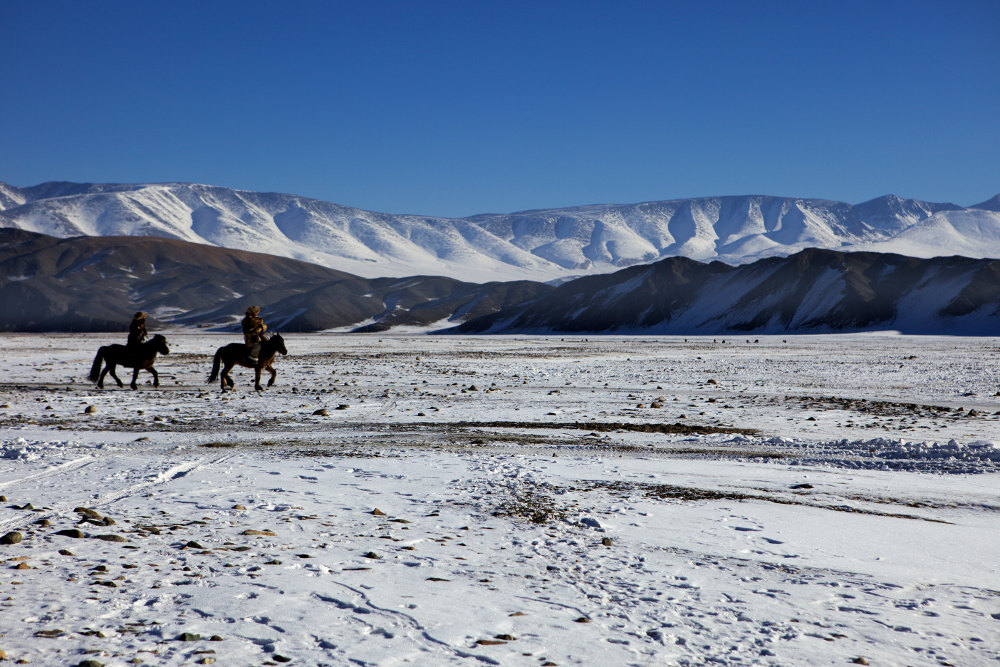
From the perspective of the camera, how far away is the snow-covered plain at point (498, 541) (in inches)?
185

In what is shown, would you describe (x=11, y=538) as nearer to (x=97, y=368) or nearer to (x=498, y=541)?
(x=498, y=541)

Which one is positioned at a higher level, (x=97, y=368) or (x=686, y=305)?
(x=686, y=305)

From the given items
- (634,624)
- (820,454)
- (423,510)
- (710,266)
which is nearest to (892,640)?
(634,624)

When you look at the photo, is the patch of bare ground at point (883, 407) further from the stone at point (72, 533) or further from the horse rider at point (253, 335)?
the stone at point (72, 533)

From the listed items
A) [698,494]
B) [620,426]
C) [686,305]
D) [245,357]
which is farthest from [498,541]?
[686,305]

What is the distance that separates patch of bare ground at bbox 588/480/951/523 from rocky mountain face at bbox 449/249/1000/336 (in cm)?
9612

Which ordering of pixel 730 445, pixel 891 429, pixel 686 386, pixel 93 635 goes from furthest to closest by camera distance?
pixel 686 386
pixel 891 429
pixel 730 445
pixel 93 635

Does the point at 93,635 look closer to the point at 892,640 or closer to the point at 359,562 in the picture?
the point at 359,562

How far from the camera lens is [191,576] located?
554 cm

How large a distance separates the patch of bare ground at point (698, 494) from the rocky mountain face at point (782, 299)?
96.1 meters

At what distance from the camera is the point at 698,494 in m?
8.96

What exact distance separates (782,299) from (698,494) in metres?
114

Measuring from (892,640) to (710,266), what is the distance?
138760mm

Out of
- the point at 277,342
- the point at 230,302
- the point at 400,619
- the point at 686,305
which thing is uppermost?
the point at 686,305
